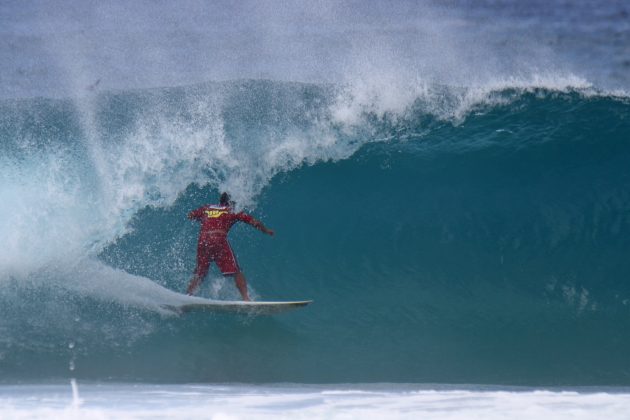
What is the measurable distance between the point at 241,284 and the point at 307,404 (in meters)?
Answer: 2.49

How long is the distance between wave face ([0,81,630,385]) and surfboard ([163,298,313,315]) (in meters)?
0.15

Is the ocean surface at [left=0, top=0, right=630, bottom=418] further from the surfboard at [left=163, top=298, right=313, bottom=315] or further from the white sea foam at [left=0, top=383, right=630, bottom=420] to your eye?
the surfboard at [left=163, top=298, right=313, bottom=315]

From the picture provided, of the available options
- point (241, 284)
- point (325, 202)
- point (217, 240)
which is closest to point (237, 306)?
point (241, 284)

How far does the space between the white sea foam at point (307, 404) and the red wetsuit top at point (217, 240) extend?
1.71 meters

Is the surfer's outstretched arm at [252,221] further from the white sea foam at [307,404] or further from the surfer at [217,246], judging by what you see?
the white sea foam at [307,404]

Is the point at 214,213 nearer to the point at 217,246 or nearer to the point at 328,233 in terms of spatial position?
the point at 217,246

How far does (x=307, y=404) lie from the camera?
5.12 m

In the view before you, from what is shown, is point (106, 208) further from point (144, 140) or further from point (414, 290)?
point (414, 290)

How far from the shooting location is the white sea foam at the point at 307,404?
4.74m

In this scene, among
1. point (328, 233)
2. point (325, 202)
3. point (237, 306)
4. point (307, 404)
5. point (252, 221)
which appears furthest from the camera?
point (325, 202)

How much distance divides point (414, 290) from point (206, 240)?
Answer: 7.30ft

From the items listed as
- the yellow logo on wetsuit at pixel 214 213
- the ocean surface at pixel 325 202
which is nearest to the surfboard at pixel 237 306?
the ocean surface at pixel 325 202

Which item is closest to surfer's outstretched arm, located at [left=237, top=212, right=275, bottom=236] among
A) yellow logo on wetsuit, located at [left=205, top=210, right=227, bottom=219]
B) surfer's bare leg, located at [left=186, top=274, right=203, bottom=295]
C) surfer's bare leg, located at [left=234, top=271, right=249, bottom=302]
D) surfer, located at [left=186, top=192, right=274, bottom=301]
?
surfer, located at [left=186, top=192, right=274, bottom=301]

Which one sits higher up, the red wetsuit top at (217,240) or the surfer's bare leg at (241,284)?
the red wetsuit top at (217,240)
